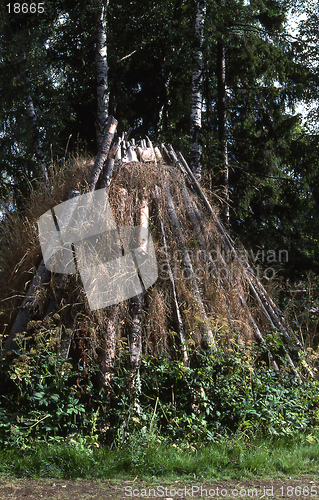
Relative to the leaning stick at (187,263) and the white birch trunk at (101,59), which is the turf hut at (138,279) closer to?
the leaning stick at (187,263)

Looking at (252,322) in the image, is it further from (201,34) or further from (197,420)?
(201,34)

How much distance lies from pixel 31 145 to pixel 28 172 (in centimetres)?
71

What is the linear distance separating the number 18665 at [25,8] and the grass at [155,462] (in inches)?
418

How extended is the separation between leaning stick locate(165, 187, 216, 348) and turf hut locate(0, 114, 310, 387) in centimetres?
1

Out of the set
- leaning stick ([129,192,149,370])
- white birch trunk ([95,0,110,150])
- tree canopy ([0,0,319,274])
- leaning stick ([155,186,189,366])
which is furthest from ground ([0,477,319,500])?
white birch trunk ([95,0,110,150])

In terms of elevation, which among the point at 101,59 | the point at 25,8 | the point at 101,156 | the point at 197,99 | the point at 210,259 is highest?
the point at 25,8

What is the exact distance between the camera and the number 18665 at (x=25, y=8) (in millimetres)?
11055

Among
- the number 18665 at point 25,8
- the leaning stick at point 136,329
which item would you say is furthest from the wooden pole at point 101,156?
the number 18665 at point 25,8

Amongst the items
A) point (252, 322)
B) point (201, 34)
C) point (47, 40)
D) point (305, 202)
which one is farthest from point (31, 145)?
point (252, 322)

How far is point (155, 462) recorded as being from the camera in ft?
12.3

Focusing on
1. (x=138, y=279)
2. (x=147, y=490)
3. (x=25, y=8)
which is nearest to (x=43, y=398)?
(x=147, y=490)

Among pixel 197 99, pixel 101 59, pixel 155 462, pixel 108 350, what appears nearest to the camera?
pixel 155 462

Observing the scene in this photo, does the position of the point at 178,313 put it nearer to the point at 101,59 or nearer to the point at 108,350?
the point at 108,350

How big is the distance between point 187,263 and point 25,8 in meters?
8.80
